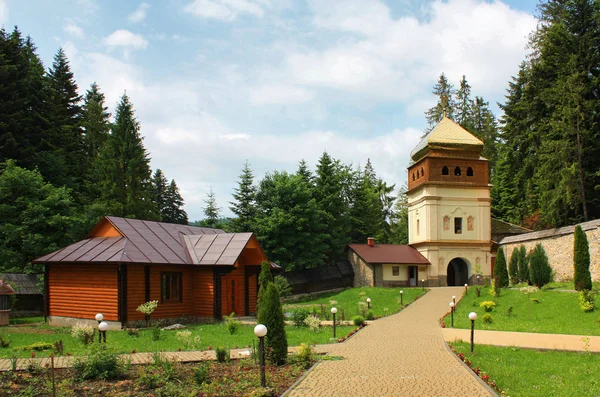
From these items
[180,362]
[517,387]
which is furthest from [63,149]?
[517,387]

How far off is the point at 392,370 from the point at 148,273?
11.3 meters

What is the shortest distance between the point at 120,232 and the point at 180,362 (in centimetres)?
1018

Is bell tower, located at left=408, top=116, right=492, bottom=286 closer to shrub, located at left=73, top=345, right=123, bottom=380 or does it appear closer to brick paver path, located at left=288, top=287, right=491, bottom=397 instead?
brick paver path, located at left=288, top=287, right=491, bottom=397

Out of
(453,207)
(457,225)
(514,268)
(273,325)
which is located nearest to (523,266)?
(514,268)

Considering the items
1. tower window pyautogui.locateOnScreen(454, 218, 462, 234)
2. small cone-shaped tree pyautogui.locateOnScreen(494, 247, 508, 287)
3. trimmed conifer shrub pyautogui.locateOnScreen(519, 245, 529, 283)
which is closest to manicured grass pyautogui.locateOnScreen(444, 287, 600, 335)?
small cone-shaped tree pyautogui.locateOnScreen(494, 247, 508, 287)

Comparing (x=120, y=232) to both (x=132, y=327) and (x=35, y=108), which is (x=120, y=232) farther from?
(x=35, y=108)

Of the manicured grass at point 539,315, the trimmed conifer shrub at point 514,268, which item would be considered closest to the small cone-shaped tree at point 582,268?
the manicured grass at point 539,315

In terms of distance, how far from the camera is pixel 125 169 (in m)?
36.2

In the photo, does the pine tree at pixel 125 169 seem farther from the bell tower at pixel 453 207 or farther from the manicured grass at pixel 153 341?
the bell tower at pixel 453 207

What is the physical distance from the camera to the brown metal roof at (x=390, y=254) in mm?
36438

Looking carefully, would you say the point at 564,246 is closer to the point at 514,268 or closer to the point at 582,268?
the point at 514,268

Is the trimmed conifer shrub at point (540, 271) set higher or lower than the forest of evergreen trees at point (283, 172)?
lower

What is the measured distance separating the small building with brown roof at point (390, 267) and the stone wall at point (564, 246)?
8276mm

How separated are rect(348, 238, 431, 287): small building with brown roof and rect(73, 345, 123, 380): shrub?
28.1m
